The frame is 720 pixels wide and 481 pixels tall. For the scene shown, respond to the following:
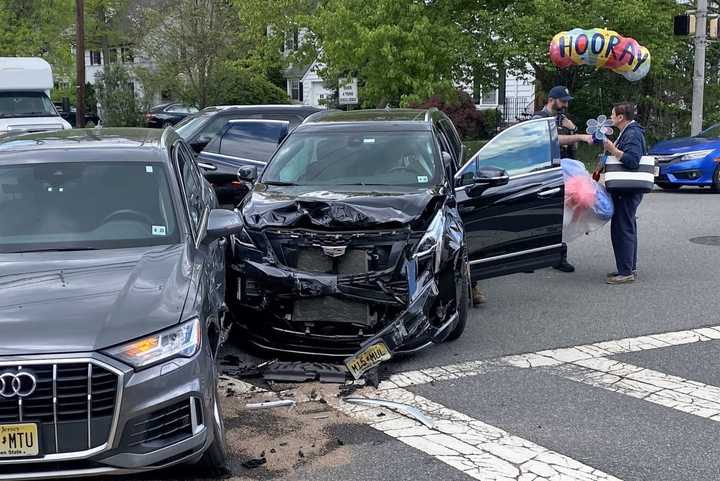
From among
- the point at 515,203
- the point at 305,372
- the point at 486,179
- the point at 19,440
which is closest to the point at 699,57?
the point at 515,203

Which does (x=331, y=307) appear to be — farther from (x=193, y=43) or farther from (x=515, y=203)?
(x=193, y=43)

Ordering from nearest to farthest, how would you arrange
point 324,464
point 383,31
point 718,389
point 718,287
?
point 324,464
point 718,389
point 718,287
point 383,31

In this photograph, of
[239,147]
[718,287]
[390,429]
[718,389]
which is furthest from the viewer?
[239,147]

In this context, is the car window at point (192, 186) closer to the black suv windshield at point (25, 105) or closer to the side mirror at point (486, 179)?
the side mirror at point (486, 179)

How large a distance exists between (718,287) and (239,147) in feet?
20.4

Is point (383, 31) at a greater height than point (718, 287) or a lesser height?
greater

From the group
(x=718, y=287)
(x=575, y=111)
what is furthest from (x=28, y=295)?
(x=575, y=111)

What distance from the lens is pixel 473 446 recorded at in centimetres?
501

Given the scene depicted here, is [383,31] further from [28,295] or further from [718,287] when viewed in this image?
[28,295]

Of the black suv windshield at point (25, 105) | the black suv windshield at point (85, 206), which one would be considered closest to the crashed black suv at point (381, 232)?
the black suv windshield at point (85, 206)

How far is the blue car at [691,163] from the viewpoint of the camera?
55.6 ft

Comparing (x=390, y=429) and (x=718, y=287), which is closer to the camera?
(x=390, y=429)

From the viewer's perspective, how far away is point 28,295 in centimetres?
442

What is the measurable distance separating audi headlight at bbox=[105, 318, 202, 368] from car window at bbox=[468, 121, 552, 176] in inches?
183
